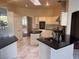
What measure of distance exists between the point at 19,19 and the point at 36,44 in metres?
3.16

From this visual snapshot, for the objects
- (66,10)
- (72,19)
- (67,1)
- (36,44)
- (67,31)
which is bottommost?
(36,44)

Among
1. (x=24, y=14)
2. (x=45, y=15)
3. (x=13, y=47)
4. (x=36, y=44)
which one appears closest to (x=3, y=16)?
(x=13, y=47)

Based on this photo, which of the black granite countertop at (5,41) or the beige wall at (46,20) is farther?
the beige wall at (46,20)

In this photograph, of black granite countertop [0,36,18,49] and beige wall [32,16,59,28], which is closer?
black granite countertop [0,36,18,49]

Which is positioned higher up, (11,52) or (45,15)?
(45,15)

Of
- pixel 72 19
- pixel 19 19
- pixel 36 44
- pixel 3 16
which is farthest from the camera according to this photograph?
pixel 19 19

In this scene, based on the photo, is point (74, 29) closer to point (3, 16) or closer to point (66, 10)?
point (66, 10)

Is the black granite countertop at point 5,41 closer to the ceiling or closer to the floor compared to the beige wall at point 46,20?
closer to the floor

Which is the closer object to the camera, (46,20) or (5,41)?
(5,41)

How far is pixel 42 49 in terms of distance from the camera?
436 cm

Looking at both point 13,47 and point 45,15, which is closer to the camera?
point 13,47

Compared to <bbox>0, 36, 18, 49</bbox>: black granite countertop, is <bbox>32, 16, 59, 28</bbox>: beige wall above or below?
above

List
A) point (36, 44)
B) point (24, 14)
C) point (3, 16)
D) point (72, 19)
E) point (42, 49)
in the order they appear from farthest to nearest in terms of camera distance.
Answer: point (24, 14) < point (36, 44) < point (3, 16) < point (72, 19) < point (42, 49)

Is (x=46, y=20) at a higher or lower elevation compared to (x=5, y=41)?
higher
